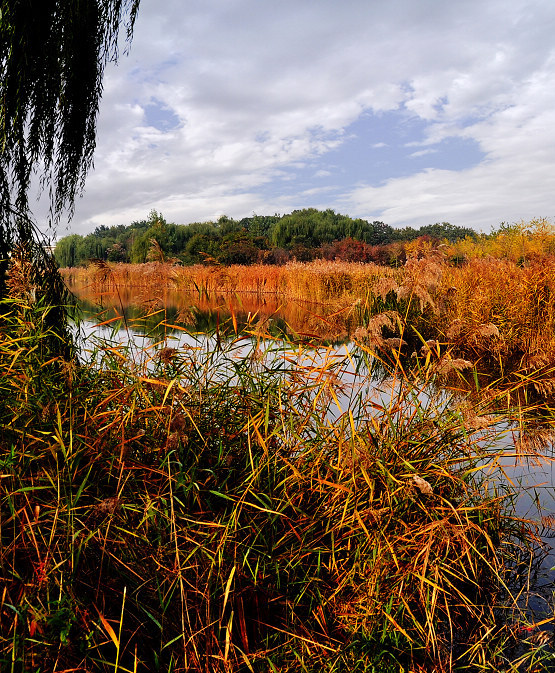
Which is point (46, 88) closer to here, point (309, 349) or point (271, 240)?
point (309, 349)

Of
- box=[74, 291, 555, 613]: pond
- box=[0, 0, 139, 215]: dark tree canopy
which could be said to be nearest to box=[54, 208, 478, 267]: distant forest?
box=[0, 0, 139, 215]: dark tree canopy

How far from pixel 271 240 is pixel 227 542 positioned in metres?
44.5

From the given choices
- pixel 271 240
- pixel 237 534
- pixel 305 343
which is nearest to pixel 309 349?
pixel 305 343

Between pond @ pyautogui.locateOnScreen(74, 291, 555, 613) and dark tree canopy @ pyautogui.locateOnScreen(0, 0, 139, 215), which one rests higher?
dark tree canopy @ pyautogui.locateOnScreen(0, 0, 139, 215)

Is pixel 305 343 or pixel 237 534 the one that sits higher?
pixel 305 343

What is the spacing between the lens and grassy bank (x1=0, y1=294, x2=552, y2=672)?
65.0 inches

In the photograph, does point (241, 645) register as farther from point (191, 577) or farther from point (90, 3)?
point (90, 3)

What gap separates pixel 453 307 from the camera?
27.2 ft

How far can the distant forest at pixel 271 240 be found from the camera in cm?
3173

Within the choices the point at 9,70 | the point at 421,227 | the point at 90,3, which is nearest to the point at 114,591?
the point at 9,70

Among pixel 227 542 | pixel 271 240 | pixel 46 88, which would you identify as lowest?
pixel 227 542

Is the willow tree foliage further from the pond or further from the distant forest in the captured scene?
the distant forest

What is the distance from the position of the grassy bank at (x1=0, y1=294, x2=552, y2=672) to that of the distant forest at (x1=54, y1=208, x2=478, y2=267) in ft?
52.6

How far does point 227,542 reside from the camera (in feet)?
5.98
